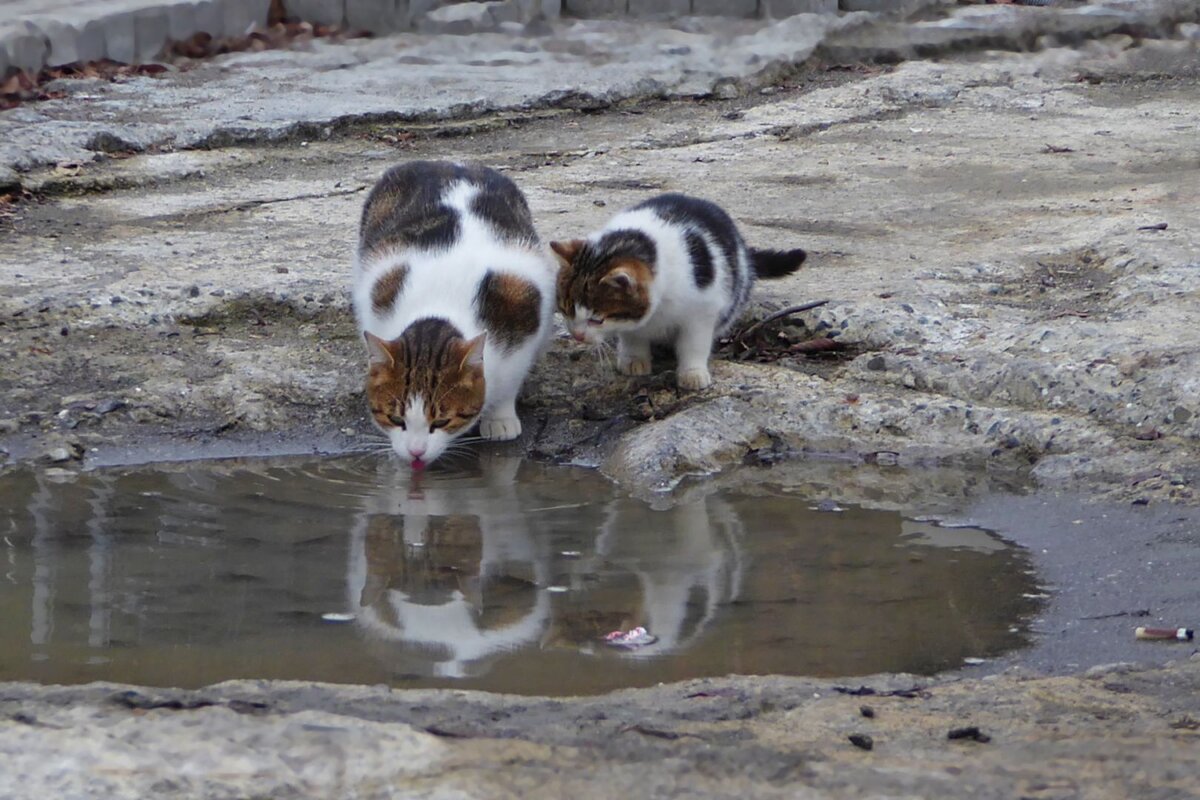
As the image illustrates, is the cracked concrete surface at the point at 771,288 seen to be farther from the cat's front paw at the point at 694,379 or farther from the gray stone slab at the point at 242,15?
the gray stone slab at the point at 242,15

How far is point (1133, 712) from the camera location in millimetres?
2719

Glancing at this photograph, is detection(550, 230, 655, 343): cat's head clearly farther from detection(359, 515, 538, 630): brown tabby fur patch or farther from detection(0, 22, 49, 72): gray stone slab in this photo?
detection(0, 22, 49, 72): gray stone slab

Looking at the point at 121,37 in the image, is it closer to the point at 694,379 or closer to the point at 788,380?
the point at 694,379

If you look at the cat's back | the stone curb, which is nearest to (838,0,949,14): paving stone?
the stone curb

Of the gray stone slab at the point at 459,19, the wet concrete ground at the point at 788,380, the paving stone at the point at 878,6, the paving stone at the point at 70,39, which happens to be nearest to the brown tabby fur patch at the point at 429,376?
the wet concrete ground at the point at 788,380

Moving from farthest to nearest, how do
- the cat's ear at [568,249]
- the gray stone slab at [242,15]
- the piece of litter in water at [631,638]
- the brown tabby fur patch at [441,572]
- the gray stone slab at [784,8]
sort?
the gray stone slab at [784,8], the gray stone slab at [242,15], the cat's ear at [568,249], the brown tabby fur patch at [441,572], the piece of litter in water at [631,638]

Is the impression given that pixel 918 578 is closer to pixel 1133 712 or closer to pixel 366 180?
pixel 1133 712

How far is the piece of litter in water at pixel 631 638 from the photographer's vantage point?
3.35 m

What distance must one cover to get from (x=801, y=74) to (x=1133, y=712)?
797cm

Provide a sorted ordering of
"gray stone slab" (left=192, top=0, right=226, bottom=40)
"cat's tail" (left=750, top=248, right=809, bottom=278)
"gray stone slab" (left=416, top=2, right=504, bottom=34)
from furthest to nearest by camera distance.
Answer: "gray stone slab" (left=416, top=2, right=504, bottom=34)
"gray stone slab" (left=192, top=0, right=226, bottom=40)
"cat's tail" (left=750, top=248, right=809, bottom=278)

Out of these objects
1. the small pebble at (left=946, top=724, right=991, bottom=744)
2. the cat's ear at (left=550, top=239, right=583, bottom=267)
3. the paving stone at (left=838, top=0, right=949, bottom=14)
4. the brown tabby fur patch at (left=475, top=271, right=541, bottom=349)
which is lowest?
the small pebble at (left=946, top=724, right=991, bottom=744)

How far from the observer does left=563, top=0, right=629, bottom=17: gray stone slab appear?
34.3 feet

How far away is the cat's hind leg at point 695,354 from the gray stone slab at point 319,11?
5.87 metres

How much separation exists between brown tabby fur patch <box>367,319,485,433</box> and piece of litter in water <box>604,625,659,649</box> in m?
1.39
